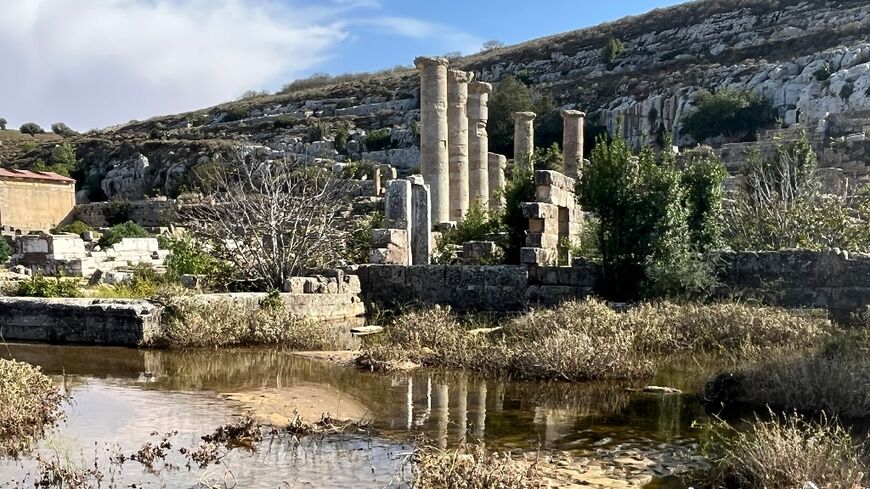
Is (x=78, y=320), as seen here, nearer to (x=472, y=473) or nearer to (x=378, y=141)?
(x=472, y=473)

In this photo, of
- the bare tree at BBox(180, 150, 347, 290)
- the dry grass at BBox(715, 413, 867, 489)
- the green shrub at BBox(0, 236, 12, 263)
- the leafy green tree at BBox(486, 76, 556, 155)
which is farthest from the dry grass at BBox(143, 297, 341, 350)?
the leafy green tree at BBox(486, 76, 556, 155)

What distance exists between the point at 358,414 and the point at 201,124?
3322 inches

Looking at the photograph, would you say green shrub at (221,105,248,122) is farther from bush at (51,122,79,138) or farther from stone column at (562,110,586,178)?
stone column at (562,110,586,178)

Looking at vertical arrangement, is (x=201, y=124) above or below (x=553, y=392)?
above

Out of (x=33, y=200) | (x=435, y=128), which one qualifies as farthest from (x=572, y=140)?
(x=33, y=200)

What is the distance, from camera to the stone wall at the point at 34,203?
42375 mm

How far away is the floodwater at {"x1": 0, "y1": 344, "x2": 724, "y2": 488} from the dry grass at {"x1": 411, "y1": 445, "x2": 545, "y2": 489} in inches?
10.1

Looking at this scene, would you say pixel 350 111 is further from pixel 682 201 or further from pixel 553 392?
pixel 553 392

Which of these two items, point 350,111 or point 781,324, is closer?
point 781,324

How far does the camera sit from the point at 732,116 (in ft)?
148

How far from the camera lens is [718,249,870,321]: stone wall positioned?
13422mm

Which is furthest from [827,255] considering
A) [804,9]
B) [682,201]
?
[804,9]

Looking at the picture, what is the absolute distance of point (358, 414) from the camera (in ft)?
24.5

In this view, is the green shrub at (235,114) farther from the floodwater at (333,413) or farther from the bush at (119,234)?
the floodwater at (333,413)
